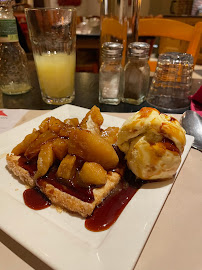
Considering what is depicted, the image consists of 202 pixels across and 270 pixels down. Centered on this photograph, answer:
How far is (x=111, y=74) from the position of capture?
6.29ft

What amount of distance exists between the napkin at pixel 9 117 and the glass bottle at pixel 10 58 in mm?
429

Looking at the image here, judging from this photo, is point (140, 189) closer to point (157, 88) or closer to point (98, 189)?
point (98, 189)

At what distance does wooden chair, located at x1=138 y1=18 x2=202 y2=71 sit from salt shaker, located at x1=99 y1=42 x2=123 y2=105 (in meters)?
1.52

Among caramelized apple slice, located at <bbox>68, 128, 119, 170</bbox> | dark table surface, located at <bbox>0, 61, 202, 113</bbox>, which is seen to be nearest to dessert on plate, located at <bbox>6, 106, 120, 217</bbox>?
caramelized apple slice, located at <bbox>68, 128, 119, 170</bbox>

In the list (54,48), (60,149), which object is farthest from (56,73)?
(60,149)

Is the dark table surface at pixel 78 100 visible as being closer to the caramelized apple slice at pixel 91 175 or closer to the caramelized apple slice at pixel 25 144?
the caramelized apple slice at pixel 25 144

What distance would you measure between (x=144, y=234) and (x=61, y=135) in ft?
2.06

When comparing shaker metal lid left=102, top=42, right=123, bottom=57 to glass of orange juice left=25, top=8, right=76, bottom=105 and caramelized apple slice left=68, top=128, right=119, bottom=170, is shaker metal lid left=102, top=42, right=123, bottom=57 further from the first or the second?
caramelized apple slice left=68, top=128, right=119, bottom=170

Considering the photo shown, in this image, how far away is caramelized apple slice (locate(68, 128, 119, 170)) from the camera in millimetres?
974

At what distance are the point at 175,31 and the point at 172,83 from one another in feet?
5.50

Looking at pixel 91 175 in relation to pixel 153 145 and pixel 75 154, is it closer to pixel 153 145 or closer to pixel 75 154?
pixel 75 154

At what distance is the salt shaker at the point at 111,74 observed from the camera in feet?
5.89

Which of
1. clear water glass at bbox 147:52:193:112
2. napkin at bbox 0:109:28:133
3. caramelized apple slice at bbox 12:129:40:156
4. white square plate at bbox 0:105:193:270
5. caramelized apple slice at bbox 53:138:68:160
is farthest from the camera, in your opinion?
A: clear water glass at bbox 147:52:193:112

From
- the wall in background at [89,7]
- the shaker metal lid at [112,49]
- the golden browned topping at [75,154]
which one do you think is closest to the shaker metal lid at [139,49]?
the shaker metal lid at [112,49]
